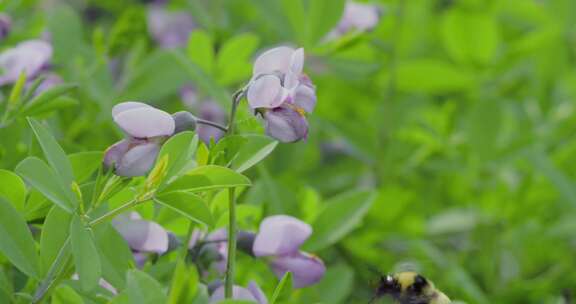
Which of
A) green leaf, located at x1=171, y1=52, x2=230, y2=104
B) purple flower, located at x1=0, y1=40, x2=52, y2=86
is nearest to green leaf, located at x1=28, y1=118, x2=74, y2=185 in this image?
purple flower, located at x1=0, y1=40, x2=52, y2=86

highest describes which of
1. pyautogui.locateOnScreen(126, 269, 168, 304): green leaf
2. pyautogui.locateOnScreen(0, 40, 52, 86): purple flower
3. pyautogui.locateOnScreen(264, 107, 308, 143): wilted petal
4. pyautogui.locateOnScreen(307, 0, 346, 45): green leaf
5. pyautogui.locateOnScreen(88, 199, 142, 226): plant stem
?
pyautogui.locateOnScreen(307, 0, 346, 45): green leaf

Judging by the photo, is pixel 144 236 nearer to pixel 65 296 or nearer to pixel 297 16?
pixel 65 296

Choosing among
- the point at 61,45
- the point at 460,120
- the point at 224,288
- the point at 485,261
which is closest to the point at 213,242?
the point at 224,288

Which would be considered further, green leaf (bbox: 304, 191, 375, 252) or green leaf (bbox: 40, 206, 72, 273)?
green leaf (bbox: 304, 191, 375, 252)

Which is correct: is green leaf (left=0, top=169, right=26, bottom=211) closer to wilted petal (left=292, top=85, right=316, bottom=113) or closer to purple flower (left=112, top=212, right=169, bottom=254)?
purple flower (left=112, top=212, right=169, bottom=254)

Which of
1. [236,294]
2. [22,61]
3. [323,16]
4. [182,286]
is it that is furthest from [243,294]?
[323,16]

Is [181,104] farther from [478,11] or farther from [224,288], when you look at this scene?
[224,288]

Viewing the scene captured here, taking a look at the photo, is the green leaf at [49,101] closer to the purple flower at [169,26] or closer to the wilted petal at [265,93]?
the wilted petal at [265,93]
